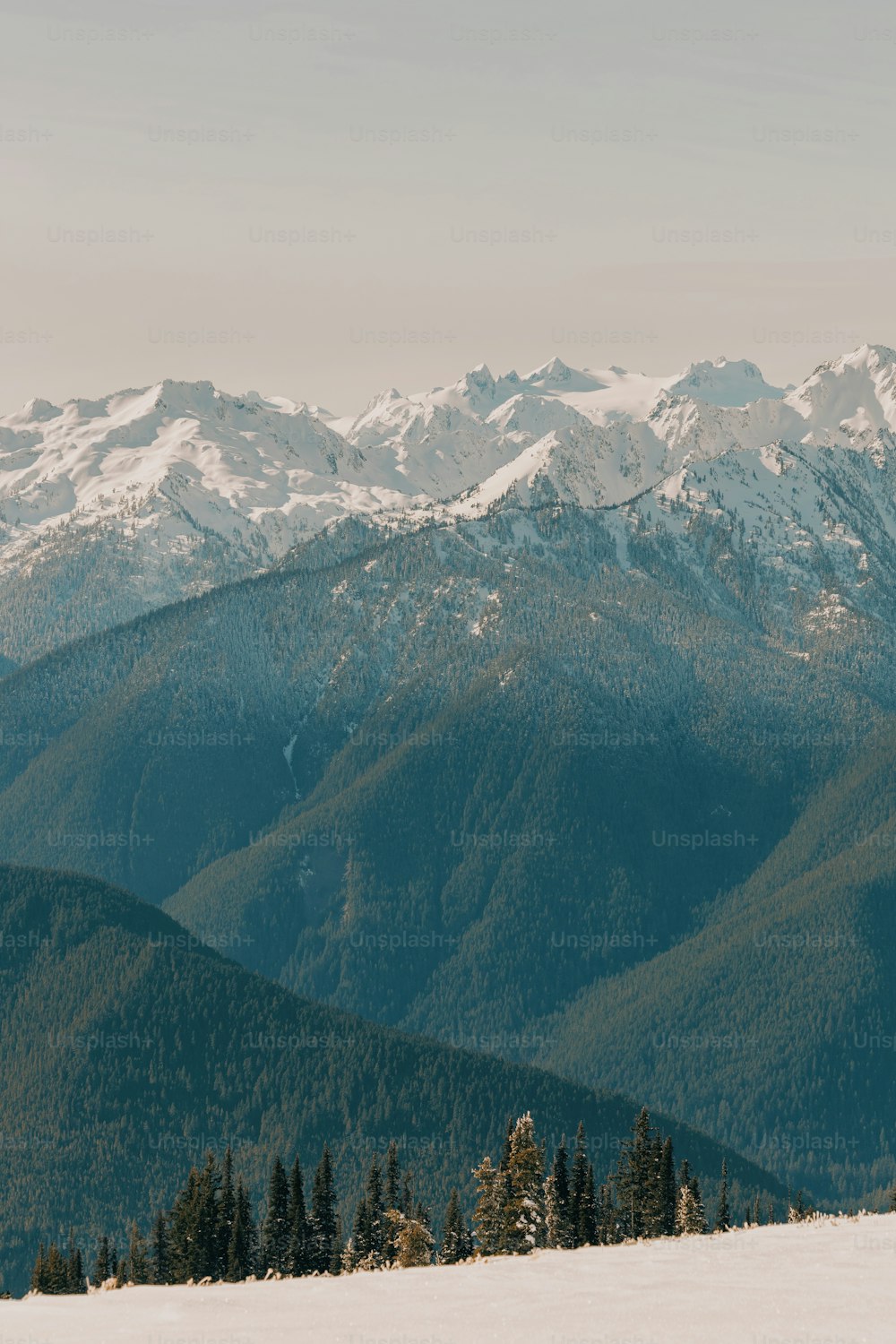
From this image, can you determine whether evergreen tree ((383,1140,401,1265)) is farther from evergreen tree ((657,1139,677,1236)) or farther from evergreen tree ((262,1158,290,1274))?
evergreen tree ((657,1139,677,1236))

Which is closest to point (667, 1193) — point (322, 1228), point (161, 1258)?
point (322, 1228)

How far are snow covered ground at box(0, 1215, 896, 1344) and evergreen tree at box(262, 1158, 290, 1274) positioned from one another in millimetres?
72863

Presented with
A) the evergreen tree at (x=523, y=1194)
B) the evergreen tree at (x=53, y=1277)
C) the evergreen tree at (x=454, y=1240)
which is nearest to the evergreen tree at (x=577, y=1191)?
the evergreen tree at (x=523, y=1194)

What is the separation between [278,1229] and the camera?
15675 cm

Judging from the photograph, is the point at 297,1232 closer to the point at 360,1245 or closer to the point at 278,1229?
the point at 278,1229

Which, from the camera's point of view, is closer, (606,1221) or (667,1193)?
(667,1193)

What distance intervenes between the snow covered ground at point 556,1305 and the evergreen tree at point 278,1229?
7286cm

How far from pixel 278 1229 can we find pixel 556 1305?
84789 millimetres

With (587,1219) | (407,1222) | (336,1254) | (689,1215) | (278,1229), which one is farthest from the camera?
(336,1254)

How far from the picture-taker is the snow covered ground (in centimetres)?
7175

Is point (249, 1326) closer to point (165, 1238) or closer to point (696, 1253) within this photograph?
point (696, 1253)

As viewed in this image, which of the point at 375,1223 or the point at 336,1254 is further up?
the point at 336,1254

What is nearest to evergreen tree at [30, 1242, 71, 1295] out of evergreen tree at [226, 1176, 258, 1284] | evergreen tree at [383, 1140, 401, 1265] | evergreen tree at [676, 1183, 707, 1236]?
evergreen tree at [226, 1176, 258, 1284]

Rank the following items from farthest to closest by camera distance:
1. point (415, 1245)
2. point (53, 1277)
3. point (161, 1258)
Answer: point (161, 1258)
point (53, 1277)
point (415, 1245)
